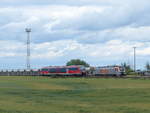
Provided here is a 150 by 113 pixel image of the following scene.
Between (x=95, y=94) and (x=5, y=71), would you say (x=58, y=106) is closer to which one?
(x=95, y=94)

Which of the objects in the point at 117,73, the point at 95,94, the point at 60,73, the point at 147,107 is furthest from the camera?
the point at 60,73

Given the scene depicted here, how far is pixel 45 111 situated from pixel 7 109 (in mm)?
Answer: 2460

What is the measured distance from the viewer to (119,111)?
2623cm

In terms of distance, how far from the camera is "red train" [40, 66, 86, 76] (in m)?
105

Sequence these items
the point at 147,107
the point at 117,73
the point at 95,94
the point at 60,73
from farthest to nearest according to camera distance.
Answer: the point at 60,73
the point at 117,73
the point at 95,94
the point at 147,107

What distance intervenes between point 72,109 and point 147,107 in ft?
16.7

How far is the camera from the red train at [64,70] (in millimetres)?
104812

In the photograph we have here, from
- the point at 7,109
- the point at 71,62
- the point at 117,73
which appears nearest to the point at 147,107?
the point at 7,109

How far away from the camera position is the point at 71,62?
17462 cm

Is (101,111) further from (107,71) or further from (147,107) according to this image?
(107,71)

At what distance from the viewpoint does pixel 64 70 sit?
107 metres

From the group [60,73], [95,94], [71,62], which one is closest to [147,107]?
[95,94]

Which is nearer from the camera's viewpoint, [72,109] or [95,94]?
[72,109]

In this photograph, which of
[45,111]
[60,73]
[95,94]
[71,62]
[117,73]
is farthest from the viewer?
[71,62]
